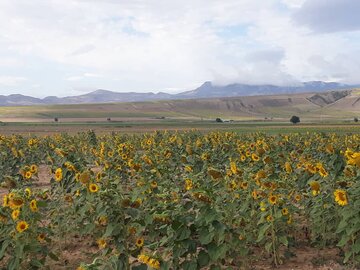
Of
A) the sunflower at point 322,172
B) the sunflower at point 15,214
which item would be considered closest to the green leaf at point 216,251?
the sunflower at point 15,214

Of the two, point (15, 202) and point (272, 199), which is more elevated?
point (15, 202)

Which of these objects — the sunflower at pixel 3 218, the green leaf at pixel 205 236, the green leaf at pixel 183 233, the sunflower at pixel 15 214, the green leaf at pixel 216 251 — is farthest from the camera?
the sunflower at pixel 3 218

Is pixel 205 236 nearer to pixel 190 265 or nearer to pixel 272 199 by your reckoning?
pixel 190 265

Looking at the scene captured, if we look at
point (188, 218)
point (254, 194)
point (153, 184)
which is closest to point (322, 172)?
point (254, 194)

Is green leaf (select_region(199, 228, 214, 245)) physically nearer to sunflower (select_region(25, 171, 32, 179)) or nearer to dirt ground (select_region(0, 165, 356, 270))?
dirt ground (select_region(0, 165, 356, 270))

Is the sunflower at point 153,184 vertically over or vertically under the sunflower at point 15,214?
under

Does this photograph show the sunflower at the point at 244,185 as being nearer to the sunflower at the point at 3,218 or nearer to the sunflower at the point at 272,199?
the sunflower at the point at 272,199

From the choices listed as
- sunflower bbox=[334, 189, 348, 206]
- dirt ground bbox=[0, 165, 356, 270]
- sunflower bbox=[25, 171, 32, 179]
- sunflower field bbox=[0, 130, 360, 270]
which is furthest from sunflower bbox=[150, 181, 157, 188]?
sunflower bbox=[334, 189, 348, 206]

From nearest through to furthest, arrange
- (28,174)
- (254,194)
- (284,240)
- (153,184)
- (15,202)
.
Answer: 1. (15,202)
2. (284,240)
3. (254,194)
4. (153,184)
5. (28,174)

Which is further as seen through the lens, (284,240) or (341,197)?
(284,240)

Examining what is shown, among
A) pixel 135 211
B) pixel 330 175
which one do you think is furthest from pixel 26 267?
pixel 330 175

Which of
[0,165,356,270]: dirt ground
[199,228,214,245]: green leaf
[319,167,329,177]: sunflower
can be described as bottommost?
[0,165,356,270]: dirt ground

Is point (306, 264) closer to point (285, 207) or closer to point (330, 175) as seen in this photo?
point (285, 207)

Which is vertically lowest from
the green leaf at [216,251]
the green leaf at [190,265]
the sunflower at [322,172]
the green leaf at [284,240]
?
the green leaf at [284,240]
